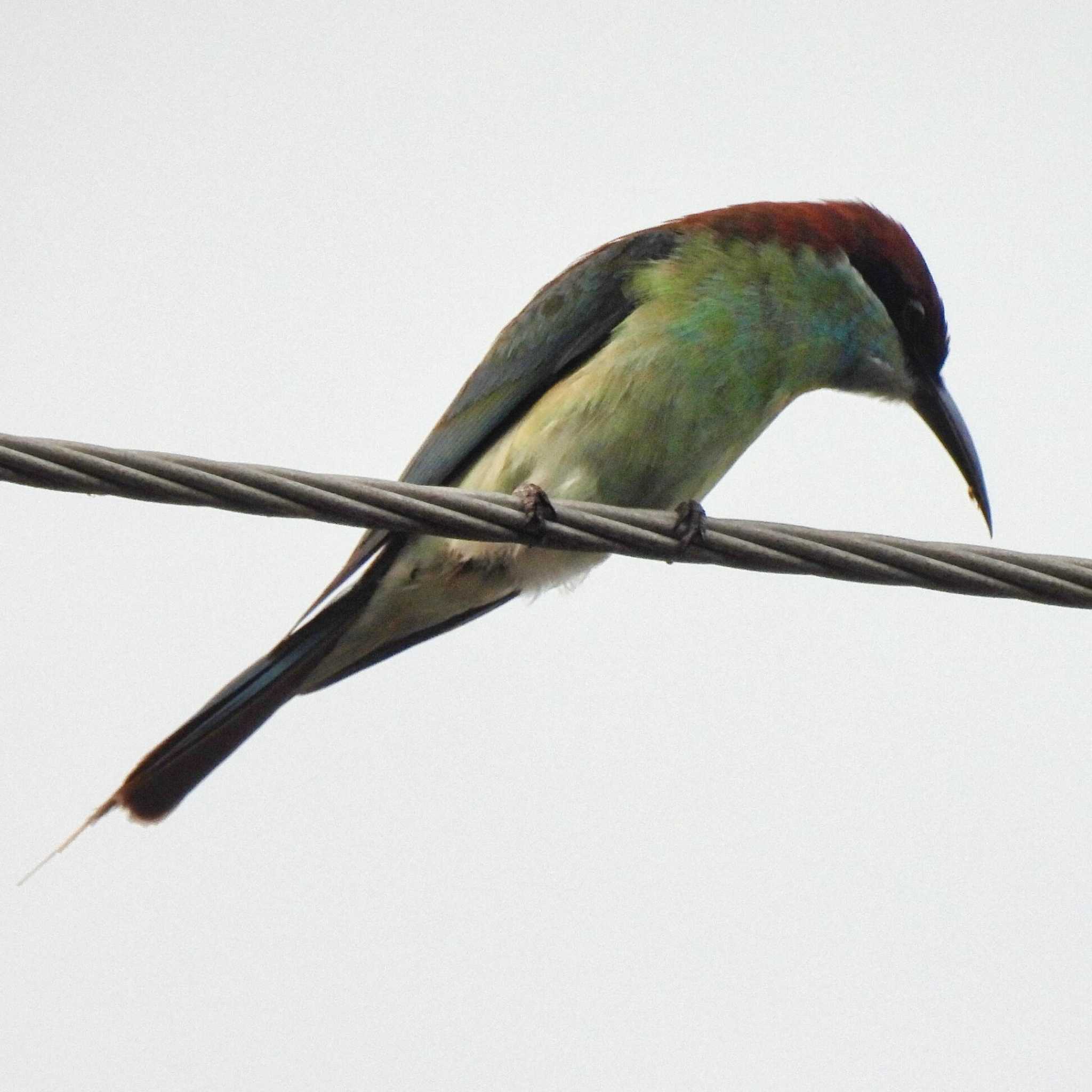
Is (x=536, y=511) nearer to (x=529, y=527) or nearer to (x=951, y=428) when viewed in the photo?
(x=529, y=527)

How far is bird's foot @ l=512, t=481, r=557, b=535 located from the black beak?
2313 millimetres

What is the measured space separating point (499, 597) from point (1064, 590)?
6.59 ft

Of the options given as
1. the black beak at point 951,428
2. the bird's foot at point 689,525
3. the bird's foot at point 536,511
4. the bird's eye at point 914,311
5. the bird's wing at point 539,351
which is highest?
the bird's eye at point 914,311

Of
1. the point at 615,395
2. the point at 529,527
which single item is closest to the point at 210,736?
the point at 615,395

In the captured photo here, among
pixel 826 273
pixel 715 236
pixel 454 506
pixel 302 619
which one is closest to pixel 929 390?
pixel 826 273

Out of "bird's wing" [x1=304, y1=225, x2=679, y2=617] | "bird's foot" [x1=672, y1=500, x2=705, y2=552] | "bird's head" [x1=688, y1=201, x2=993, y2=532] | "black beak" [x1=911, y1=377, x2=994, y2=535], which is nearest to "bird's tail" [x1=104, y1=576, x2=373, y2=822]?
"bird's wing" [x1=304, y1=225, x2=679, y2=617]

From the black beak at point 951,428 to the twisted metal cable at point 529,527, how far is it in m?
2.15

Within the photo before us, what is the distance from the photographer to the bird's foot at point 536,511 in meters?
3.39

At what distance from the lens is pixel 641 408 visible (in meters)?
4.58

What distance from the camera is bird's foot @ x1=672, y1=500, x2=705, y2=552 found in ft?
11.5

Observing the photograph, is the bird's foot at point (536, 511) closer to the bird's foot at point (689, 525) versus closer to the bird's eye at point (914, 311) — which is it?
the bird's foot at point (689, 525)

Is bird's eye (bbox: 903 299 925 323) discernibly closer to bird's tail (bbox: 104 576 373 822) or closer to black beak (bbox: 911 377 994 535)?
black beak (bbox: 911 377 994 535)

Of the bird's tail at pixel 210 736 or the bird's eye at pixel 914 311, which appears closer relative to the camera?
the bird's tail at pixel 210 736

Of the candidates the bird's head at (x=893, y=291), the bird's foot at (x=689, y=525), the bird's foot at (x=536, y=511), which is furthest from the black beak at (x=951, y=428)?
the bird's foot at (x=536, y=511)
